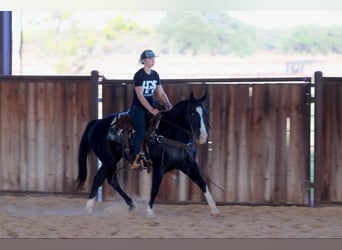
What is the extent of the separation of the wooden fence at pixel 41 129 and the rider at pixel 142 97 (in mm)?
1449

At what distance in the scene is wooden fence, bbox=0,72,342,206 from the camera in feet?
27.3

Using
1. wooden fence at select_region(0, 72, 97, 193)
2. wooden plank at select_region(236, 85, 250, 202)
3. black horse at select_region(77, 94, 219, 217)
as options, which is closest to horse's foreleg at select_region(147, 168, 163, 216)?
black horse at select_region(77, 94, 219, 217)

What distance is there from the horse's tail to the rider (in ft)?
2.69

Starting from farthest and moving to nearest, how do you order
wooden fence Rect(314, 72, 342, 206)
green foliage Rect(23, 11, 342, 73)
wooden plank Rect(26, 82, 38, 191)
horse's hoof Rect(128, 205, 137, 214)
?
green foliage Rect(23, 11, 342, 73), wooden plank Rect(26, 82, 38, 191), wooden fence Rect(314, 72, 342, 206), horse's hoof Rect(128, 205, 137, 214)

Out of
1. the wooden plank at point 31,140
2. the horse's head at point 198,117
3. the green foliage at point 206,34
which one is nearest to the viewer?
the horse's head at point 198,117

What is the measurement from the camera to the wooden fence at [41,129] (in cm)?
897

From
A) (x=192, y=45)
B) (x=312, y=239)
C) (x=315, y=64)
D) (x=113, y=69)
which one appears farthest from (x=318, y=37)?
(x=312, y=239)

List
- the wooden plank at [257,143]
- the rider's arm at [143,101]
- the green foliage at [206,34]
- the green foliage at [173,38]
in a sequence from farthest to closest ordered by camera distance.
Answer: the green foliage at [206,34] → the green foliage at [173,38] → the wooden plank at [257,143] → the rider's arm at [143,101]

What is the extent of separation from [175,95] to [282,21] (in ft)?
62.5

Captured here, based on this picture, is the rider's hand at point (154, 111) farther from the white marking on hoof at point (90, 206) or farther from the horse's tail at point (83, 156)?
the white marking on hoof at point (90, 206)

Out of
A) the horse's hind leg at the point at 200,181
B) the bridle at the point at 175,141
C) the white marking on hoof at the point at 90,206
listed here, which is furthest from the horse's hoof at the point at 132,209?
the bridle at the point at 175,141

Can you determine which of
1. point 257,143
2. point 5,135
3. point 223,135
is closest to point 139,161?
Answer: point 223,135

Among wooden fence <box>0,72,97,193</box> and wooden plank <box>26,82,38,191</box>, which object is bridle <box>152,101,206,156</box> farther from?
wooden plank <box>26,82,38,191</box>

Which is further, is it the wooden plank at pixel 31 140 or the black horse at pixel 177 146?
the wooden plank at pixel 31 140
